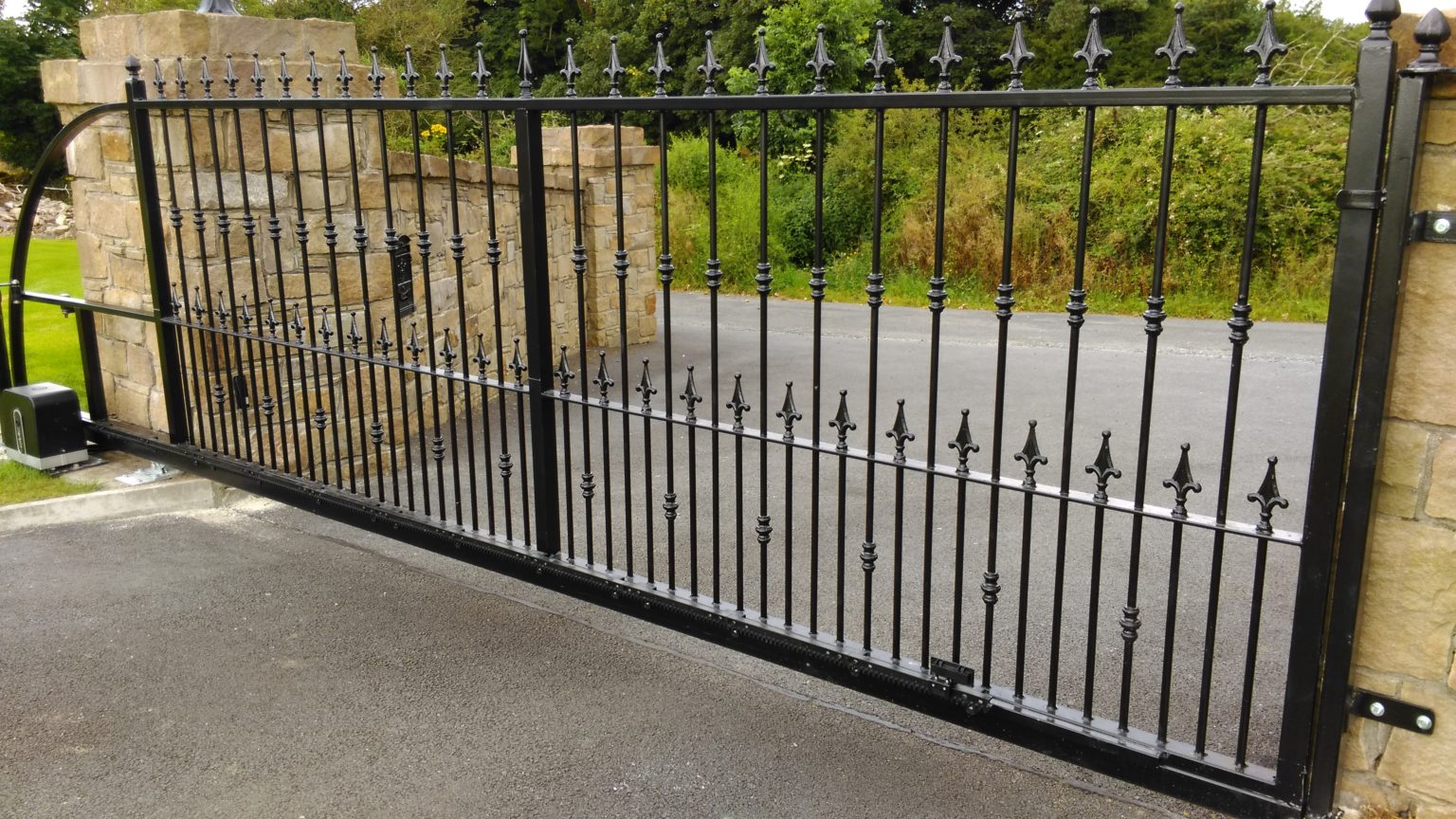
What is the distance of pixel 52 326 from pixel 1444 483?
10.5 metres

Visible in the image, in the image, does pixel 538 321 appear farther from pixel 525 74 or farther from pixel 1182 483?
pixel 1182 483

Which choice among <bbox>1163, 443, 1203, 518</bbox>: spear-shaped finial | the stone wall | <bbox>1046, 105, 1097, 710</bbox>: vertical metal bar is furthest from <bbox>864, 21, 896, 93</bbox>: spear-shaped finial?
the stone wall

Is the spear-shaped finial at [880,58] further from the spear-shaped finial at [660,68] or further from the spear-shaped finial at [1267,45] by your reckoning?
the spear-shaped finial at [1267,45]

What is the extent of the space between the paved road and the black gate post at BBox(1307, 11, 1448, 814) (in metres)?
0.62

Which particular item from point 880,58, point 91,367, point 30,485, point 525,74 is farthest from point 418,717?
point 91,367

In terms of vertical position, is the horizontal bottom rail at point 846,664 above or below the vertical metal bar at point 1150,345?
below

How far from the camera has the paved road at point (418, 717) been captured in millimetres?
3246

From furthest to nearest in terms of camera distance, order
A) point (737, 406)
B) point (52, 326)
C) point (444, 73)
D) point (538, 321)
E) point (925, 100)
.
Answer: point (52, 326) → point (538, 321) → point (444, 73) → point (737, 406) → point (925, 100)

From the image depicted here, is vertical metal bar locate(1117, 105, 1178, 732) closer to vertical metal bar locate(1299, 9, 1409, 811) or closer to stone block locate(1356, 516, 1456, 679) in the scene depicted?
vertical metal bar locate(1299, 9, 1409, 811)

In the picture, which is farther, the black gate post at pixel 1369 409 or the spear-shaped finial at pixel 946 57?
the spear-shaped finial at pixel 946 57

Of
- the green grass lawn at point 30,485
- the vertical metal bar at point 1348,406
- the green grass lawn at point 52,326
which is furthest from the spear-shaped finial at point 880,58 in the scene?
the green grass lawn at point 52,326

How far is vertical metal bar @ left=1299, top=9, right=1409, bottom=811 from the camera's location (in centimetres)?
237

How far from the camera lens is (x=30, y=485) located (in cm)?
571

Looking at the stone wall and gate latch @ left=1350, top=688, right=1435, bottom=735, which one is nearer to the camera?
gate latch @ left=1350, top=688, right=1435, bottom=735
